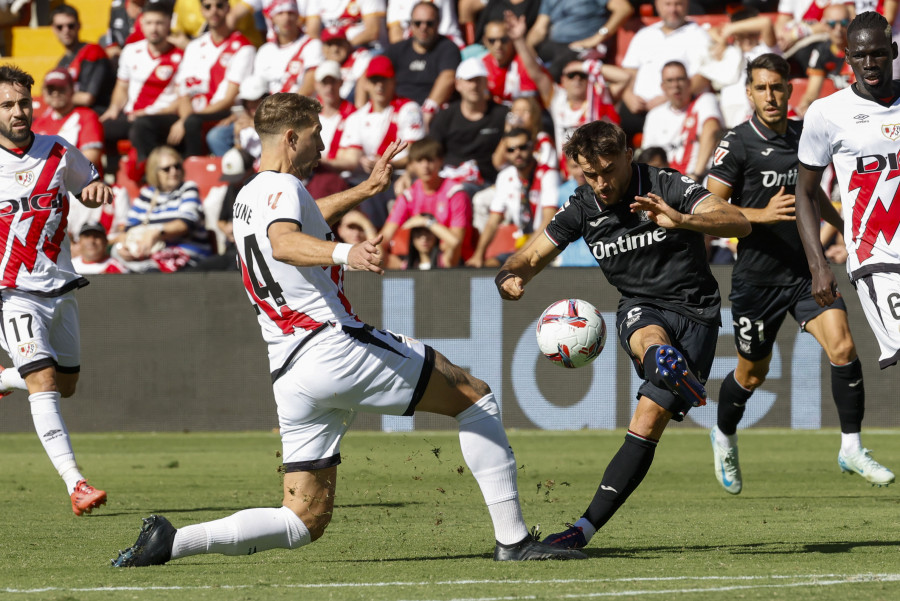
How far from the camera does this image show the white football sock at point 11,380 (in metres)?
8.74

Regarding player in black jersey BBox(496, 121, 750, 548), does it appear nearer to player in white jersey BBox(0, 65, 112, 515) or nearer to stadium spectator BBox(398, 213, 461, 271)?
player in white jersey BBox(0, 65, 112, 515)

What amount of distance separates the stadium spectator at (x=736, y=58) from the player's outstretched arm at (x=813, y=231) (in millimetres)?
8349

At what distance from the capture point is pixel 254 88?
56.7 feet

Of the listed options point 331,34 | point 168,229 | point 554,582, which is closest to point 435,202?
point 168,229

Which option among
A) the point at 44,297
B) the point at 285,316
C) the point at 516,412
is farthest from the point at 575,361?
the point at 516,412

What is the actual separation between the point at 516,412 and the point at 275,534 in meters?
8.19

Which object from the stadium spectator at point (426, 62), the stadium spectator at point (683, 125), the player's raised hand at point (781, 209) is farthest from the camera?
the stadium spectator at point (426, 62)

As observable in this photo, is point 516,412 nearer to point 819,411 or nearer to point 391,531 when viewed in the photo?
point 819,411

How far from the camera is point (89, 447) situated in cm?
1330

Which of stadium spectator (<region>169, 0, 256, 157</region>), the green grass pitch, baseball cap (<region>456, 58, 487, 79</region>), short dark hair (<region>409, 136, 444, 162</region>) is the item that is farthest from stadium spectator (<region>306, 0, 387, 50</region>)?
the green grass pitch

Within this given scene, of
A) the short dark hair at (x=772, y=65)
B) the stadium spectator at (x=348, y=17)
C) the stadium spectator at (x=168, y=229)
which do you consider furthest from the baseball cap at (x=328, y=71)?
the short dark hair at (x=772, y=65)

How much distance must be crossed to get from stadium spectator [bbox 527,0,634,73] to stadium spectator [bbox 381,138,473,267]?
8.58 feet

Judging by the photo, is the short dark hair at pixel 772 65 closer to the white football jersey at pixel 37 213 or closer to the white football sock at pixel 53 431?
the white football jersey at pixel 37 213

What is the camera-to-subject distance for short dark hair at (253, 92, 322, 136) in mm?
5793
